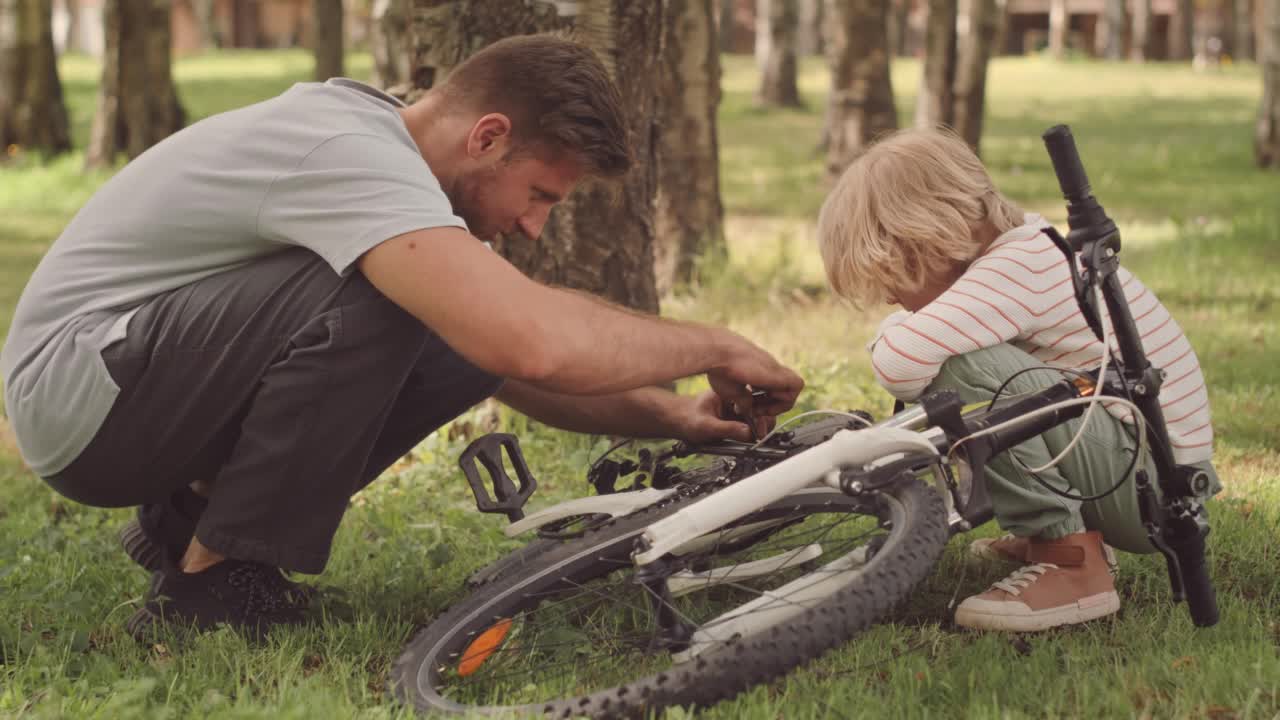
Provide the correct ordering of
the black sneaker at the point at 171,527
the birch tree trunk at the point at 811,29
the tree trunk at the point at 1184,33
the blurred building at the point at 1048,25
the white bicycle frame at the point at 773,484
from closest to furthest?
the white bicycle frame at the point at 773,484 → the black sneaker at the point at 171,527 → the birch tree trunk at the point at 811,29 → the tree trunk at the point at 1184,33 → the blurred building at the point at 1048,25

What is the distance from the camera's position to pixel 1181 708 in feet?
8.36

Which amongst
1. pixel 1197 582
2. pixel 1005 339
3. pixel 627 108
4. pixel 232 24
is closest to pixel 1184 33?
pixel 232 24

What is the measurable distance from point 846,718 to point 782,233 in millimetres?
5530

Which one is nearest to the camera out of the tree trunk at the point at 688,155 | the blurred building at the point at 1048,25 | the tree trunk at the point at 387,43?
the tree trunk at the point at 688,155

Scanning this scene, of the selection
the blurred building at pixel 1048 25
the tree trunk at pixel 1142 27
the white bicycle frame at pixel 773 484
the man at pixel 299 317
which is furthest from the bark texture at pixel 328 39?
the blurred building at pixel 1048 25

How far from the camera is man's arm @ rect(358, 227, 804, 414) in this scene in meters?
2.63

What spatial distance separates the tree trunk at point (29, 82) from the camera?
15164 millimetres

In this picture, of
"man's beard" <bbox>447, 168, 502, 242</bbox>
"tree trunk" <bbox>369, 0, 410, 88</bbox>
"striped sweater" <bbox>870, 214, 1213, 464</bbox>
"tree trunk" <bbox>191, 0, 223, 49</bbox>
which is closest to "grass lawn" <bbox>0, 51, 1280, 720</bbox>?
"striped sweater" <bbox>870, 214, 1213, 464</bbox>

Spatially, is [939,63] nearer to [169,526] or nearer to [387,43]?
[387,43]

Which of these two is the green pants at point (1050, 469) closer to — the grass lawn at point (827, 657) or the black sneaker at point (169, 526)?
the grass lawn at point (827, 657)

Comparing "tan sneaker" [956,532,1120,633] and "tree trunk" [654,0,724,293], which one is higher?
"tree trunk" [654,0,724,293]

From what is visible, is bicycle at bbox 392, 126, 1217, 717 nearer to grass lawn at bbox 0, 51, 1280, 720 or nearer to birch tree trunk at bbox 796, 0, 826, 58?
grass lawn at bbox 0, 51, 1280, 720

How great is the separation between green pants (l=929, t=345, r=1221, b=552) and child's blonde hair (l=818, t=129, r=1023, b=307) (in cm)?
28

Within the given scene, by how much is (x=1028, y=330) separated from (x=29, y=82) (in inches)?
575
